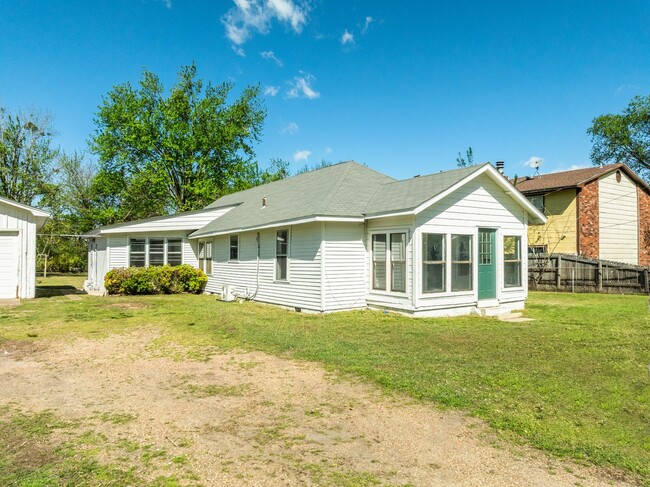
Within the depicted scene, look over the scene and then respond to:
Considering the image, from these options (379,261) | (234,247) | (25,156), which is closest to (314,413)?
(379,261)

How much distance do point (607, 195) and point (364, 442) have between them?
27438mm

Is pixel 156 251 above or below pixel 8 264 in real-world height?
above

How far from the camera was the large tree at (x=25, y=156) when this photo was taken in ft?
108

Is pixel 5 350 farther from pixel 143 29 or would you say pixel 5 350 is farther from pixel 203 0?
pixel 143 29

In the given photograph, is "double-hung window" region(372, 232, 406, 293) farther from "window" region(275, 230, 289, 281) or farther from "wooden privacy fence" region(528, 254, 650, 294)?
"wooden privacy fence" region(528, 254, 650, 294)

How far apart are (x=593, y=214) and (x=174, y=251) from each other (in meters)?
23.3

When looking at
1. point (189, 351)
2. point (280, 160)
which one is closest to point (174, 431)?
point (189, 351)

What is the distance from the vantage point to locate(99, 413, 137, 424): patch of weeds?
444cm

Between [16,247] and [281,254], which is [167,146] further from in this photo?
[281,254]

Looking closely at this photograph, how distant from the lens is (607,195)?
83.3 feet

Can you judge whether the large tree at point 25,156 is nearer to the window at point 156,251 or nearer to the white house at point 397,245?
the window at point 156,251

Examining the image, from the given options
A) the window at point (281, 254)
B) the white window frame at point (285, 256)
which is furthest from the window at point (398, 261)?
the window at point (281, 254)

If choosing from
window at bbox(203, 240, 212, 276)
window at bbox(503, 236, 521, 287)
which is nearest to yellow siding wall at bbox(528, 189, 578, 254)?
window at bbox(503, 236, 521, 287)

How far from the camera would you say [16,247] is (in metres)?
15.7
